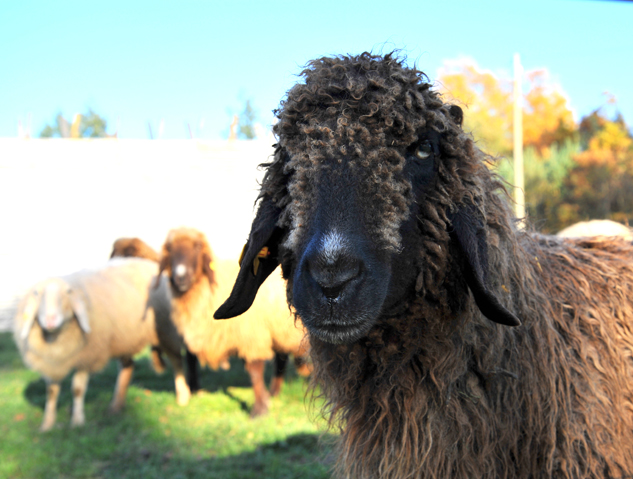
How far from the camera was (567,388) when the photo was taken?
6.47 ft

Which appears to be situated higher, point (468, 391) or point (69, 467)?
point (468, 391)

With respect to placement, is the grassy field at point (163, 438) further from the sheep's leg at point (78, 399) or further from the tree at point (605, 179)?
the tree at point (605, 179)

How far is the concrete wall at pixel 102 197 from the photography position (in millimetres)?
14133

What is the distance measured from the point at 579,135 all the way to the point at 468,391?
33.6 m

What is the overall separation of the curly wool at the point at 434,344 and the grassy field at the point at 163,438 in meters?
1.12

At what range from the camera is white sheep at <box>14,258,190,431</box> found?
5836 mm

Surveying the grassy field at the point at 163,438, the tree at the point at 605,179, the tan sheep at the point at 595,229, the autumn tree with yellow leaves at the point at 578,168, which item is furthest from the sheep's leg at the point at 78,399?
the tree at the point at 605,179

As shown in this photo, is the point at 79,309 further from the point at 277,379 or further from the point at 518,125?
the point at 518,125

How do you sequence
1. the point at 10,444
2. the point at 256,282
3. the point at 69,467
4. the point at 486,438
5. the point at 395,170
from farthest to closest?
the point at 10,444 → the point at 69,467 → the point at 256,282 → the point at 486,438 → the point at 395,170

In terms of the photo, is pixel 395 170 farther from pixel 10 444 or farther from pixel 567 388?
pixel 10 444

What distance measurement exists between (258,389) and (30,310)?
3072mm

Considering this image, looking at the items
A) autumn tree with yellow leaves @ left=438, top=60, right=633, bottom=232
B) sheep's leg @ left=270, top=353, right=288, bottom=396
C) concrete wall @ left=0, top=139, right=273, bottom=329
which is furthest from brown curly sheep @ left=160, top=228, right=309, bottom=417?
autumn tree with yellow leaves @ left=438, top=60, right=633, bottom=232

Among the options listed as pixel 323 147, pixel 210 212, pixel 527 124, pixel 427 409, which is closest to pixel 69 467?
pixel 427 409

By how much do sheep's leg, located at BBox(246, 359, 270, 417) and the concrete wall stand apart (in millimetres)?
7476
